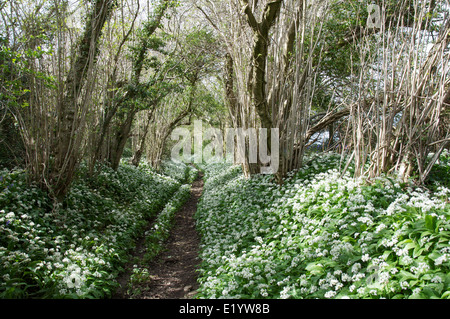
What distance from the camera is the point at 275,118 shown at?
6.76 m

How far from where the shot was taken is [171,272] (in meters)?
4.69

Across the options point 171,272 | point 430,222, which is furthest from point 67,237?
point 430,222

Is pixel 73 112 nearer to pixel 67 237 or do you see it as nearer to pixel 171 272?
pixel 67 237

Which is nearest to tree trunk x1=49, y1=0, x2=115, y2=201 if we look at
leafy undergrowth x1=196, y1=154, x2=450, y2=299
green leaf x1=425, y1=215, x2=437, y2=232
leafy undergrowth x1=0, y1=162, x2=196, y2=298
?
leafy undergrowth x1=0, y1=162, x2=196, y2=298

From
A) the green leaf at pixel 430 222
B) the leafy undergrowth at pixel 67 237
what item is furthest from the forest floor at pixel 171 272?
the green leaf at pixel 430 222

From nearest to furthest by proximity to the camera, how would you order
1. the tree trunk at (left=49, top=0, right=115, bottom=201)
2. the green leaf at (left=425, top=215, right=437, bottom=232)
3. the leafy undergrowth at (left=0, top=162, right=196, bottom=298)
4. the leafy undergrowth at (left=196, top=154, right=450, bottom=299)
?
the leafy undergrowth at (left=196, top=154, right=450, bottom=299), the green leaf at (left=425, top=215, right=437, bottom=232), the leafy undergrowth at (left=0, top=162, right=196, bottom=298), the tree trunk at (left=49, top=0, right=115, bottom=201)

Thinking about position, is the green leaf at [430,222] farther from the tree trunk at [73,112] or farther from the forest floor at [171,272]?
the tree trunk at [73,112]

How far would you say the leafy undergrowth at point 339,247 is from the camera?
2621 mm

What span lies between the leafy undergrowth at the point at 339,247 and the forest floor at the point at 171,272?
0.32 m

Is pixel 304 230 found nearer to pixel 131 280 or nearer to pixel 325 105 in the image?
pixel 131 280

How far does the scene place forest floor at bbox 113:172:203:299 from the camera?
3936 millimetres

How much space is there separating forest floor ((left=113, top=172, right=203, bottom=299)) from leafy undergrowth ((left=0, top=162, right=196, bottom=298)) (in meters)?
0.18

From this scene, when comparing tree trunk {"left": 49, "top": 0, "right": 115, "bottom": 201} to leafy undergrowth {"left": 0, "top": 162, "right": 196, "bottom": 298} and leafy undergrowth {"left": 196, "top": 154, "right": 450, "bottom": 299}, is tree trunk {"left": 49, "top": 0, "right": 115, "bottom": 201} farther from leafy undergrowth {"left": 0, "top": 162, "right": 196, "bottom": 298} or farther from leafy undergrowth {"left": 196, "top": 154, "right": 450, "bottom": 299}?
leafy undergrowth {"left": 196, "top": 154, "right": 450, "bottom": 299}

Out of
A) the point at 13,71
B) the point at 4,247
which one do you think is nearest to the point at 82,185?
the point at 13,71
